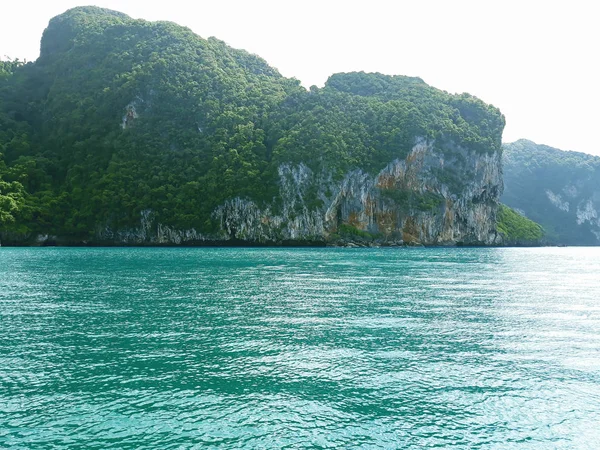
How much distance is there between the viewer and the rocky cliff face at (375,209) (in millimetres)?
100250

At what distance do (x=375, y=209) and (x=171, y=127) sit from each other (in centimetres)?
5926

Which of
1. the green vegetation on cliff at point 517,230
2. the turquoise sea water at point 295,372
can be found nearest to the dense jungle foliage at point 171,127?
the green vegetation on cliff at point 517,230

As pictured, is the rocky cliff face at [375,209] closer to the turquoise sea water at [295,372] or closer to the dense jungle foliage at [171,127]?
the dense jungle foliage at [171,127]

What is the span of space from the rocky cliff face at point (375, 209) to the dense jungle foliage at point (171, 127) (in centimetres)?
283

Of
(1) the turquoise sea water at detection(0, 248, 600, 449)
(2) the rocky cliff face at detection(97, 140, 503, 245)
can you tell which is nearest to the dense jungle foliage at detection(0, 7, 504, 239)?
(2) the rocky cliff face at detection(97, 140, 503, 245)

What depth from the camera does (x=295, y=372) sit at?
12.6 metres

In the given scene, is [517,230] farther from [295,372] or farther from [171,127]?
[295,372]

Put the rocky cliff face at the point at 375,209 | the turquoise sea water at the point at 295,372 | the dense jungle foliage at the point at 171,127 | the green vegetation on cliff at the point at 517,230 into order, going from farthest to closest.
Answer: the green vegetation on cliff at the point at 517,230 < the rocky cliff face at the point at 375,209 < the dense jungle foliage at the point at 171,127 < the turquoise sea water at the point at 295,372

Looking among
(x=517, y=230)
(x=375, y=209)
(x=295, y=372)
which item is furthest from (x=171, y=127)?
(x=517, y=230)

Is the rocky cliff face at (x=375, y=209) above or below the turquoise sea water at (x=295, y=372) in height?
above

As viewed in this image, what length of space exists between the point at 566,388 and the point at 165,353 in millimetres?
12038

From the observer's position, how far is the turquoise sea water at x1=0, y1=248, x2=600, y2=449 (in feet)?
29.4

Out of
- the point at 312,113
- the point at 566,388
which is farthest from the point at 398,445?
the point at 312,113

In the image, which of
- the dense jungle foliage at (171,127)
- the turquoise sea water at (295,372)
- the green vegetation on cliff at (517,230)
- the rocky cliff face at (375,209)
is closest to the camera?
the turquoise sea water at (295,372)
